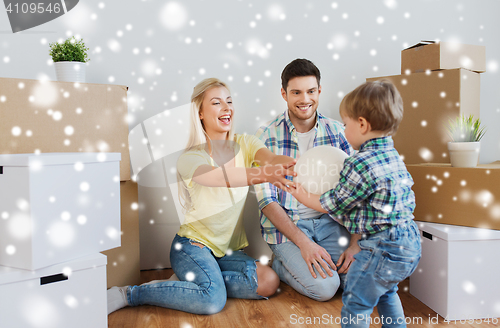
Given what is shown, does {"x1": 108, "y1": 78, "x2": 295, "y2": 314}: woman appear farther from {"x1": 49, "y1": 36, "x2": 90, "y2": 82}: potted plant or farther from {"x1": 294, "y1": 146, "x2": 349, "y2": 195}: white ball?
{"x1": 49, "y1": 36, "x2": 90, "y2": 82}: potted plant

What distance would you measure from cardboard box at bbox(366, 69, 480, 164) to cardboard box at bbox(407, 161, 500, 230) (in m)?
0.21

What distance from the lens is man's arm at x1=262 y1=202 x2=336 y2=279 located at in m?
1.36

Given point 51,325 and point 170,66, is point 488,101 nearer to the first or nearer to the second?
point 170,66

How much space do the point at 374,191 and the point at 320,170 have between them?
0.21 meters

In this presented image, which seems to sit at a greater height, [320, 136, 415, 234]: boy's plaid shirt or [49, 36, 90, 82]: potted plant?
[49, 36, 90, 82]: potted plant

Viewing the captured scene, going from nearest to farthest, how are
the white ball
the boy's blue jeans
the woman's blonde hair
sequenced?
the boy's blue jeans
the white ball
the woman's blonde hair

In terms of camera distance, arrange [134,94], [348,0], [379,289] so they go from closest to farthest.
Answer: [379,289], [134,94], [348,0]

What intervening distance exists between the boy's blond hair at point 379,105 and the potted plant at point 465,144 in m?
0.45

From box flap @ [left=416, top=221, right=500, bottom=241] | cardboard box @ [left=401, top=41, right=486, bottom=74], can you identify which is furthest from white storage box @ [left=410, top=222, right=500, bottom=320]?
cardboard box @ [left=401, top=41, right=486, bottom=74]

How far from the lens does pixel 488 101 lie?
74.7 inches

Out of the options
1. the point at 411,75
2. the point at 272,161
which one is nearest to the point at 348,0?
the point at 411,75

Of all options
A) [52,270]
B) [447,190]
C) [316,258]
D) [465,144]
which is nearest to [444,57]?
[465,144]

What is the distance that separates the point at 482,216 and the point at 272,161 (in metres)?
0.75

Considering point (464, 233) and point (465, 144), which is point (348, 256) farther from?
point (465, 144)
